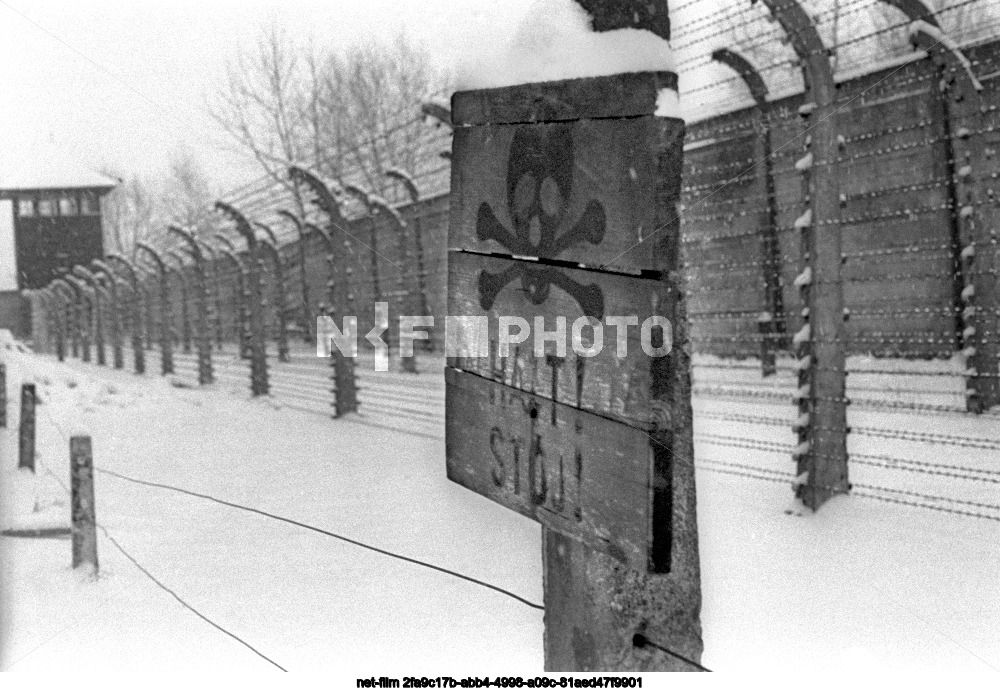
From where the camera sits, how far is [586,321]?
53.1 inches

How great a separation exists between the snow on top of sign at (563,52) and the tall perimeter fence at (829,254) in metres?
0.25

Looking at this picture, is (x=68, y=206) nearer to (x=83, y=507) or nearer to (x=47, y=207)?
(x=47, y=207)

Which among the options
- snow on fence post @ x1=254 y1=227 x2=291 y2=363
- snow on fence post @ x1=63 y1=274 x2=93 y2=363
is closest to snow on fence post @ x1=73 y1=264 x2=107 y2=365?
snow on fence post @ x1=63 y1=274 x2=93 y2=363

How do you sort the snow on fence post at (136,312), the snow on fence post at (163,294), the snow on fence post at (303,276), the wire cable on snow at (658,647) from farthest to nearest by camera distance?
1. the snow on fence post at (136,312)
2. the snow on fence post at (163,294)
3. the snow on fence post at (303,276)
4. the wire cable on snow at (658,647)

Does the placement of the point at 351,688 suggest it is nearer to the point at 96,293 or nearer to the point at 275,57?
the point at 275,57

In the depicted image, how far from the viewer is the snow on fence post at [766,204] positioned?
15.5ft

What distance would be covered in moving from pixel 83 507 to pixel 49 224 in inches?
724

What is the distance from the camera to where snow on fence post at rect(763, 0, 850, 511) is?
4.00 meters

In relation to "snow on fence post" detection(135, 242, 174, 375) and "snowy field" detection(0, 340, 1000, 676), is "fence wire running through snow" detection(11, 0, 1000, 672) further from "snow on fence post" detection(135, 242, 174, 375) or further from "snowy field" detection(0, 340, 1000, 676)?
"snow on fence post" detection(135, 242, 174, 375)

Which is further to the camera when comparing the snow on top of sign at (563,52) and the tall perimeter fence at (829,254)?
the tall perimeter fence at (829,254)

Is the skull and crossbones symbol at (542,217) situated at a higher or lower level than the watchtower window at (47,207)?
lower

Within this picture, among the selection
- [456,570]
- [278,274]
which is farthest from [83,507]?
[278,274]

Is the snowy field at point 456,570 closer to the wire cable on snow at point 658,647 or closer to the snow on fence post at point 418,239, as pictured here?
the wire cable on snow at point 658,647

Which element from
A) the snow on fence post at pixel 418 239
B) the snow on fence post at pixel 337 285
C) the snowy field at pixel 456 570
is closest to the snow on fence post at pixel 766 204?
the snowy field at pixel 456 570
